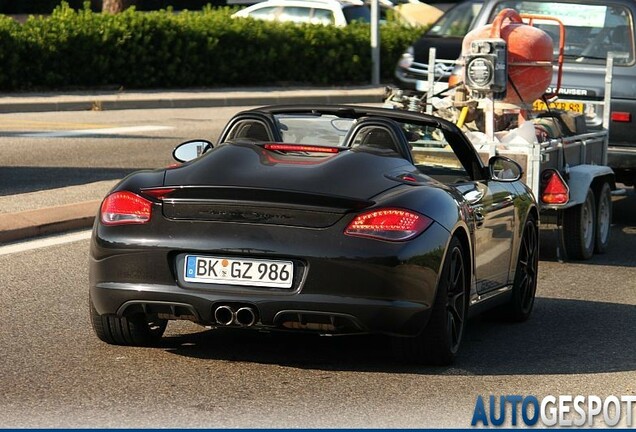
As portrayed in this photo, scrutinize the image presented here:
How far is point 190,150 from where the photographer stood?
8.30 meters

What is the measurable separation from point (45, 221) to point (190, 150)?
14.3 ft

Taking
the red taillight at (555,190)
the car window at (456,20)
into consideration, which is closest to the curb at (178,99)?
the car window at (456,20)

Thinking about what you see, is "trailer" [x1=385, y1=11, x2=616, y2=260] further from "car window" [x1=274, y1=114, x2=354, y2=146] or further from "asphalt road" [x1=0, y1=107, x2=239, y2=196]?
"asphalt road" [x1=0, y1=107, x2=239, y2=196]

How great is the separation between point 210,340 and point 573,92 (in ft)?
22.3

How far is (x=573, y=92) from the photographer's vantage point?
1411 centimetres

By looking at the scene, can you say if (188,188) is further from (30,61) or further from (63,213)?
(30,61)

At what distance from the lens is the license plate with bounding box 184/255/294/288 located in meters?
7.08

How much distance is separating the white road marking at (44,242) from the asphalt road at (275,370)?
31.8 inches

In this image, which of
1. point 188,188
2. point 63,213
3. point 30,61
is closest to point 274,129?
point 188,188

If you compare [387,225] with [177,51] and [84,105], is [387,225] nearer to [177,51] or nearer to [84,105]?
[84,105]

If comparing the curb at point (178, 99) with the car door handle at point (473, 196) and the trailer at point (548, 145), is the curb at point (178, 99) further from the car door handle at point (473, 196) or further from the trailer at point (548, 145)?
the car door handle at point (473, 196)

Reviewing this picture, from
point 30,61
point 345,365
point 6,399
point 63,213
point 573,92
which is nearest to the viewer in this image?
point 6,399

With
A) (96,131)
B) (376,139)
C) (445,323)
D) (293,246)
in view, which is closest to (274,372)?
(293,246)

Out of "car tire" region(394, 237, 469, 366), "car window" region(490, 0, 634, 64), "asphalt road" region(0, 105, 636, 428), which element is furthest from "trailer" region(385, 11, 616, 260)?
"car tire" region(394, 237, 469, 366)
